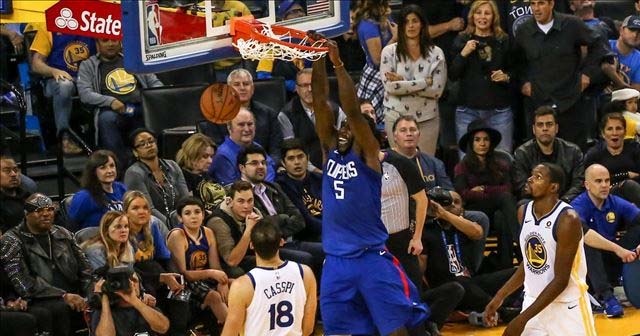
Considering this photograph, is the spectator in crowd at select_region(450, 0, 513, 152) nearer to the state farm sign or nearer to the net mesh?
the state farm sign

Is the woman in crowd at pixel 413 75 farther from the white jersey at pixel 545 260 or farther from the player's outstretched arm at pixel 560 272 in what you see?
the player's outstretched arm at pixel 560 272

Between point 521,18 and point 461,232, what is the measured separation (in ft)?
10.4

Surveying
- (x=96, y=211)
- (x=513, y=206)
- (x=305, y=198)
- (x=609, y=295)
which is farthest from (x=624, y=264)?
(x=96, y=211)

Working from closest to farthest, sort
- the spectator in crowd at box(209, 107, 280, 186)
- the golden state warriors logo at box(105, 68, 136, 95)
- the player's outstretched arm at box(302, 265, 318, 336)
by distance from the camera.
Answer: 1. the player's outstretched arm at box(302, 265, 318, 336)
2. the spectator in crowd at box(209, 107, 280, 186)
3. the golden state warriors logo at box(105, 68, 136, 95)

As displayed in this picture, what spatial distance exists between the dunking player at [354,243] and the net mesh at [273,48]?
18cm

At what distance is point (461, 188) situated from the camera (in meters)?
12.6

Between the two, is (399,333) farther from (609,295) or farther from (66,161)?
(66,161)

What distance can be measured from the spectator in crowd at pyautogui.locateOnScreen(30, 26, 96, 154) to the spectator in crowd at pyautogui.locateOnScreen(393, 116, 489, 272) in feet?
9.63

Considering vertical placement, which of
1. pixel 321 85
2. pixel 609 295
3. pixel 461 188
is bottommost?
pixel 609 295

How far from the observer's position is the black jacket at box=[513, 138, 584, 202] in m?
12.8

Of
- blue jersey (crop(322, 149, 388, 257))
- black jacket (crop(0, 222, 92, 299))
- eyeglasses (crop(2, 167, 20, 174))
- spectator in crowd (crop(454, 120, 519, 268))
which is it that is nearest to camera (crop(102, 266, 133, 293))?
black jacket (crop(0, 222, 92, 299))

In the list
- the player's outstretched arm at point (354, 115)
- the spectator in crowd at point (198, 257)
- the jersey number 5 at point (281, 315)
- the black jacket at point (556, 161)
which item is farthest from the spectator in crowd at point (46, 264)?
the black jacket at point (556, 161)

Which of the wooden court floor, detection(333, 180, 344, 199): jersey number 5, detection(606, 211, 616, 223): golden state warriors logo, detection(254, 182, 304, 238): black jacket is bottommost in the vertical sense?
the wooden court floor

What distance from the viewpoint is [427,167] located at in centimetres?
1230
